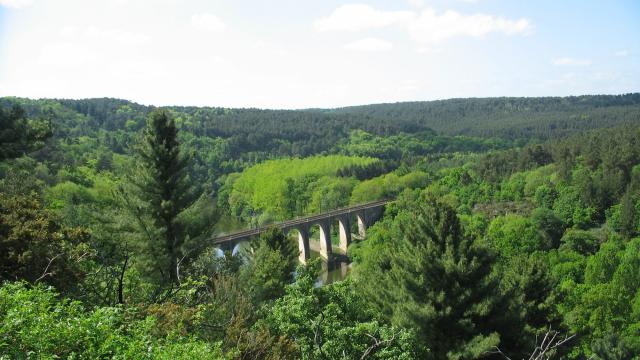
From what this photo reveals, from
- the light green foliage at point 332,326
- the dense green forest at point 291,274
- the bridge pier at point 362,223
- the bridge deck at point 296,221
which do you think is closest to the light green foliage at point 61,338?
the dense green forest at point 291,274

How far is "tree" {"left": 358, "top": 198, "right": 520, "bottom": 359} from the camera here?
14.8 meters

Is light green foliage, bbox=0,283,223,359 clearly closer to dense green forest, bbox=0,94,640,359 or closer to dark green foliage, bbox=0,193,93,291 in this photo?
dense green forest, bbox=0,94,640,359

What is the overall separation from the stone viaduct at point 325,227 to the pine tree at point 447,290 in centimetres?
3670

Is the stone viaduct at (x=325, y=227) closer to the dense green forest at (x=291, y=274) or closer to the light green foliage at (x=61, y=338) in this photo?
the dense green forest at (x=291, y=274)

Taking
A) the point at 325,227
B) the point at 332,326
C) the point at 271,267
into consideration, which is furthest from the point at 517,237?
the point at 332,326

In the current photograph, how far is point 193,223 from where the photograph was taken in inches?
682

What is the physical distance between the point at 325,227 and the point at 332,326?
5203cm

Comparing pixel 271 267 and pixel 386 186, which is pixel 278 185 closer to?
pixel 386 186

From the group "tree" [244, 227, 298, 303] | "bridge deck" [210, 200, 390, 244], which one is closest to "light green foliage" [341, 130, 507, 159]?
"bridge deck" [210, 200, 390, 244]

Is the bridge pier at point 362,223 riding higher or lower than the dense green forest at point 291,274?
lower

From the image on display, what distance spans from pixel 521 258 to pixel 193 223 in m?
15.0

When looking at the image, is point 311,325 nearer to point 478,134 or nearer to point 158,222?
point 158,222

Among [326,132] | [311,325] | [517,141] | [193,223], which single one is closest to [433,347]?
[311,325]

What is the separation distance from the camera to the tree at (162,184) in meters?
16.8
